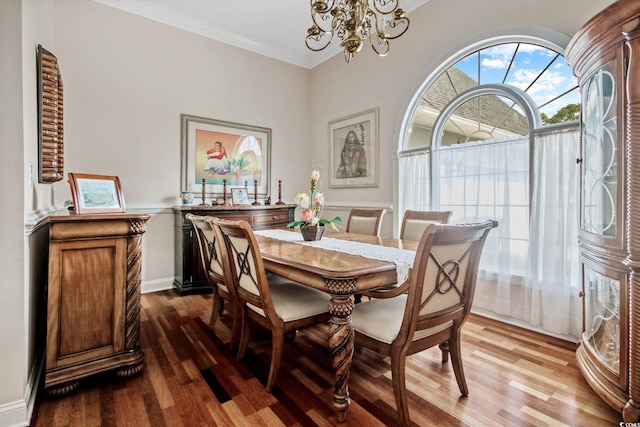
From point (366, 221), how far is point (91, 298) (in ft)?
7.42

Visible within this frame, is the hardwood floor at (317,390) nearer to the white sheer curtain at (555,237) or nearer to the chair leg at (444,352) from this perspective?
the chair leg at (444,352)

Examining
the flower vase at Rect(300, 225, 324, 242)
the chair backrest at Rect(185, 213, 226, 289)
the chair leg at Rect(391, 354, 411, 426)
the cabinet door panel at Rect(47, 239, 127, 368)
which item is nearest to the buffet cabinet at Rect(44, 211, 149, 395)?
the cabinet door panel at Rect(47, 239, 127, 368)

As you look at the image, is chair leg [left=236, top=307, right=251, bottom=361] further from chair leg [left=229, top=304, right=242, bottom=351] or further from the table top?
the table top

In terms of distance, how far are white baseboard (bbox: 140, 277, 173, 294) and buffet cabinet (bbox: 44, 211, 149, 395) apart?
188 centimetres

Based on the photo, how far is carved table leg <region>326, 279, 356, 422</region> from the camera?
1.45 meters

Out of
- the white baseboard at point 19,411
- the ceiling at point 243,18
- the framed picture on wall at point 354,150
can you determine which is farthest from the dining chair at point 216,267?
Answer: the ceiling at point 243,18

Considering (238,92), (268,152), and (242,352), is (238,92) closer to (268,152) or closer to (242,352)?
(268,152)

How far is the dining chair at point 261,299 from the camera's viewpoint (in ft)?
5.49

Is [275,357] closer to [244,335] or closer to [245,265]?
[244,335]

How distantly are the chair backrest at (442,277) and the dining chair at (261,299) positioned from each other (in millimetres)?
597

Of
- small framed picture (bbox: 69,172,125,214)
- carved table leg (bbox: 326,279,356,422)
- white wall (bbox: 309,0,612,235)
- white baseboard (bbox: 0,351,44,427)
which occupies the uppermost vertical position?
white wall (bbox: 309,0,612,235)

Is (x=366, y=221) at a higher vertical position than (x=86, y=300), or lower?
higher

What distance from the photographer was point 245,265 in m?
1.81

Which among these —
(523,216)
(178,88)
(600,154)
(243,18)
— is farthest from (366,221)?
(243,18)
